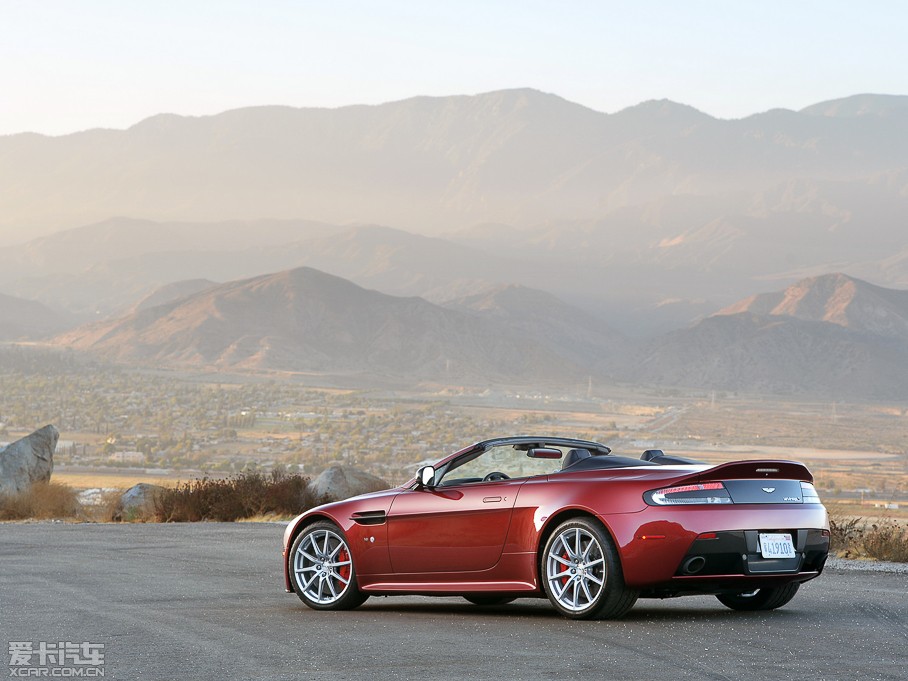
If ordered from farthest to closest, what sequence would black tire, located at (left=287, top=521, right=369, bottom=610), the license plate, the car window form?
1. the car window
2. black tire, located at (left=287, top=521, right=369, bottom=610)
3. the license plate

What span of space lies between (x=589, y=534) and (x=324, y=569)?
2.50m

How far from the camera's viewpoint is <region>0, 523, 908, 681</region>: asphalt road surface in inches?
311

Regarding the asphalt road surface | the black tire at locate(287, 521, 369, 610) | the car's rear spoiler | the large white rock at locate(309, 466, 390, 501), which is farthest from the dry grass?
the car's rear spoiler

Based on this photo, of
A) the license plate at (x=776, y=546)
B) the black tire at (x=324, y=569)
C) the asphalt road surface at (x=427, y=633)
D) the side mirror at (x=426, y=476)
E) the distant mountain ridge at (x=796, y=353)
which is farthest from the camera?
the distant mountain ridge at (x=796, y=353)

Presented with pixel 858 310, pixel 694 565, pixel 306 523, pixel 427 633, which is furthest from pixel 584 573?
pixel 858 310

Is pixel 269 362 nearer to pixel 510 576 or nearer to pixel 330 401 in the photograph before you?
pixel 330 401

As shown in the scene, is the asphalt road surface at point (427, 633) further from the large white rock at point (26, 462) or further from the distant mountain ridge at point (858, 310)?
the distant mountain ridge at point (858, 310)

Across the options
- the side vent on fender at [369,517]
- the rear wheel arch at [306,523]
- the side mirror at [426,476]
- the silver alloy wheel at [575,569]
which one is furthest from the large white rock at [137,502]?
the silver alloy wheel at [575,569]

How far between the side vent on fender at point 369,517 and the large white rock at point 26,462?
1693 centimetres

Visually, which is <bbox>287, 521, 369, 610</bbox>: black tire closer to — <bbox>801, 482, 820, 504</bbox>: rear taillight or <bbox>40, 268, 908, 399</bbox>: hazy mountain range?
<bbox>801, 482, 820, 504</bbox>: rear taillight

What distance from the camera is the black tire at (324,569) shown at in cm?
1082

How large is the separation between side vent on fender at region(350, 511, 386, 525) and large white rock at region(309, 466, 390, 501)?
13.3 meters

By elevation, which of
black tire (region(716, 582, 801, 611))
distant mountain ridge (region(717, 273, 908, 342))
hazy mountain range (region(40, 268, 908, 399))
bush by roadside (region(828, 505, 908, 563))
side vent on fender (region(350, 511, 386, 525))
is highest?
distant mountain ridge (region(717, 273, 908, 342))

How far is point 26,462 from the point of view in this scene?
27297 mm
